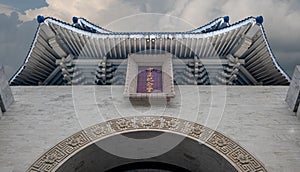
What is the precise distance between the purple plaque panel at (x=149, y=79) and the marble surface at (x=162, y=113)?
0.64 metres

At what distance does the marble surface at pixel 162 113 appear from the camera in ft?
26.3

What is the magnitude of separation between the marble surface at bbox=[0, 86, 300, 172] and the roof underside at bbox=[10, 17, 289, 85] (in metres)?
1.31

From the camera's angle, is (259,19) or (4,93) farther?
(259,19)

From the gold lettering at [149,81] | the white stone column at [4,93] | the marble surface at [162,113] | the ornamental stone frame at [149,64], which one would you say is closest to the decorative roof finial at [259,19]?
the marble surface at [162,113]

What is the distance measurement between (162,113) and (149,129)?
2.24ft

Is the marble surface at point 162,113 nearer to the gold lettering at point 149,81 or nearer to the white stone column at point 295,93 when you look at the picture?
the white stone column at point 295,93

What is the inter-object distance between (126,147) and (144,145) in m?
0.53

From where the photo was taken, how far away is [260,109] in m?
9.32

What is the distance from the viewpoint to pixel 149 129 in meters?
8.70

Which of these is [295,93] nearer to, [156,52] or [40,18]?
[156,52]

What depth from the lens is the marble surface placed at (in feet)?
→ 26.3

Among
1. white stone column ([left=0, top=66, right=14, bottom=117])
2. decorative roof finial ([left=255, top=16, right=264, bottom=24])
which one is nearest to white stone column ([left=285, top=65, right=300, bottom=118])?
decorative roof finial ([left=255, top=16, right=264, bottom=24])

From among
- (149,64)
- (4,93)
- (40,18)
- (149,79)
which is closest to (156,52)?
(149,64)

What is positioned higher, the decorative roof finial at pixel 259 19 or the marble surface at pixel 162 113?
the decorative roof finial at pixel 259 19
